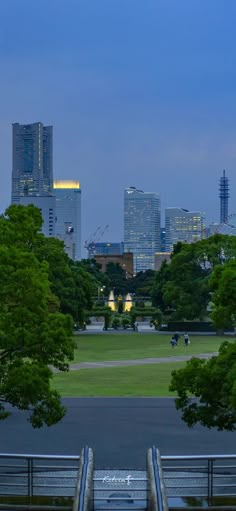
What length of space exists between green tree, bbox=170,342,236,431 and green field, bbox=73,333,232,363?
1246 inches

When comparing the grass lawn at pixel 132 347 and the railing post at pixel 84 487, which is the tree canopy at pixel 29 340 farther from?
the grass lawn at pixel 132 347

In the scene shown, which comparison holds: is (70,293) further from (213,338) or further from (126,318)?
(126,318)

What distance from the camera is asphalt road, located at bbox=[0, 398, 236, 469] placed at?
875 inches

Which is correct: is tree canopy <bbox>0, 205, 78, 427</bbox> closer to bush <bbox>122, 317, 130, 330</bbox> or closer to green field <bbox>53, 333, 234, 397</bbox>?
green field <bbox>53, 333, 234, 397</bbox>

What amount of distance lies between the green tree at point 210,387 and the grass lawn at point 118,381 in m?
16.4

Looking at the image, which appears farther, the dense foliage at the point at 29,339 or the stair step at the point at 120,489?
the dense foliage at the point at 29,339

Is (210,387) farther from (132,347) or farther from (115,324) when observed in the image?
Result: (115,324)

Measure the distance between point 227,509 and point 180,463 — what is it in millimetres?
9147

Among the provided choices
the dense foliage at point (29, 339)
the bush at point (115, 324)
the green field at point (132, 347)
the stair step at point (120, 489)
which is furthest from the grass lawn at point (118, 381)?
the bush at point (115, 324)

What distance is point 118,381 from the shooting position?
3778cm

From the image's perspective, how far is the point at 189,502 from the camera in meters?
13.4

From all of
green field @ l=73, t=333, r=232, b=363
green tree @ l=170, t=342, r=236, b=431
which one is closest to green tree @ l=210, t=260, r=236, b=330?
green tree @ l=170, t=342, r=236, b=431

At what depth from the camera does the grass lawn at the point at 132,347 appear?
171 feet

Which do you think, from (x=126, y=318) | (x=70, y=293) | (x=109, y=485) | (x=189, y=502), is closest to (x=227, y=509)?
(x=189, y=502)
